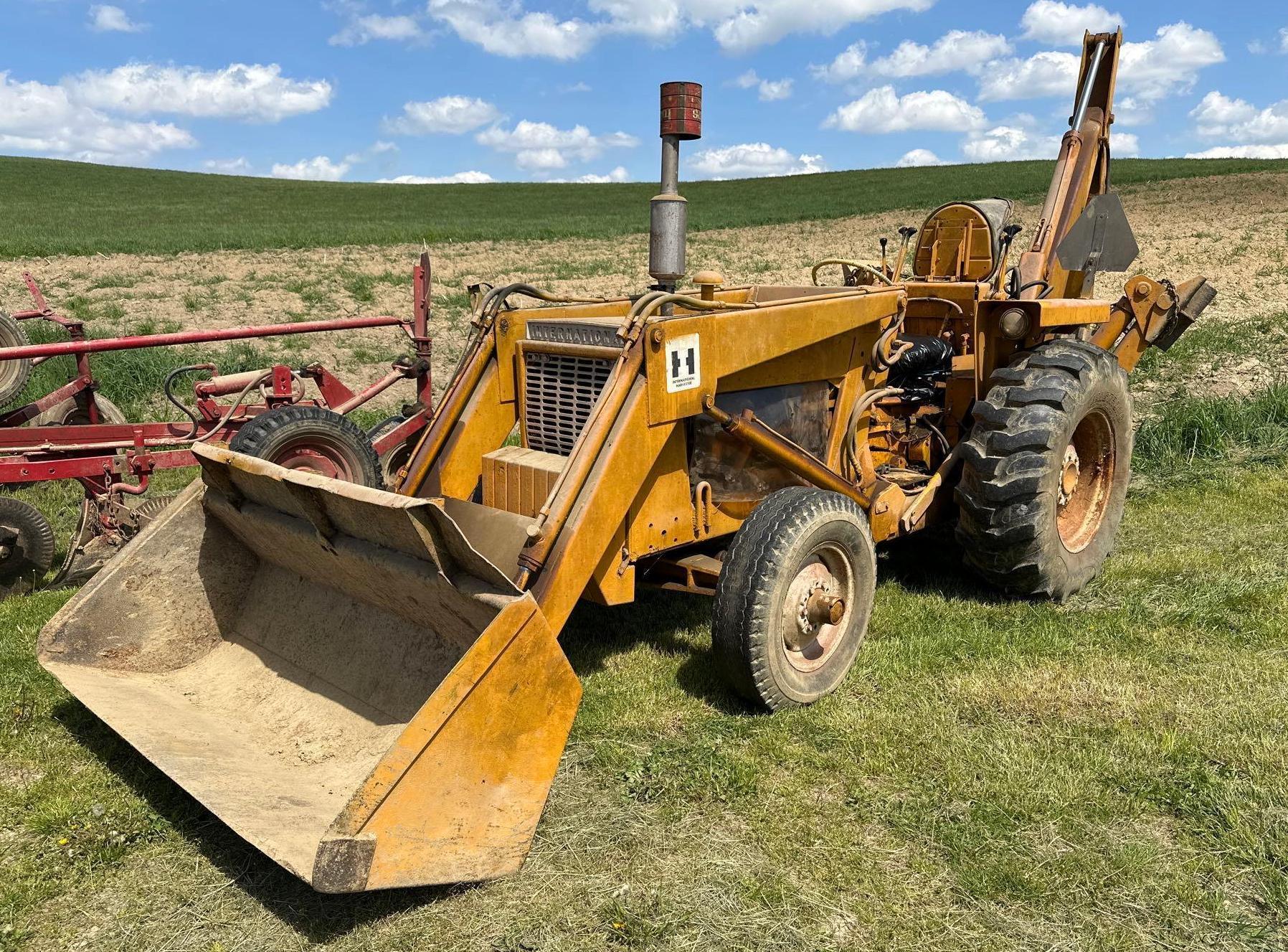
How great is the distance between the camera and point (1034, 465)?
491 centimetres

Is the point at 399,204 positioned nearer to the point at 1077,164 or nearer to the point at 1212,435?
the point at 1212,435

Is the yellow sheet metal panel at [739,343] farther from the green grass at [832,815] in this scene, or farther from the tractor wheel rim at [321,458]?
the tractor wheel rim at [321,458]

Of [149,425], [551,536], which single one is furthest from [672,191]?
[149,425]

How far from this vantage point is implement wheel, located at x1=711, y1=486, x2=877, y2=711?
392 centimetres

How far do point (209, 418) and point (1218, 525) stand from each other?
635 cm

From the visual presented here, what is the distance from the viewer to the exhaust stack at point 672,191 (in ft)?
13.9

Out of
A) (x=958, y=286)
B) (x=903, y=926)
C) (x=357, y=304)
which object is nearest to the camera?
(x=903, y=926)

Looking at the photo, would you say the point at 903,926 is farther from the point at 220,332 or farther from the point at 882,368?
the point at 220,332

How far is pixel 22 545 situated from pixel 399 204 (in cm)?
3834

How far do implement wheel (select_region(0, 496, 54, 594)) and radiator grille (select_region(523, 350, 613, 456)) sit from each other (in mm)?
3148

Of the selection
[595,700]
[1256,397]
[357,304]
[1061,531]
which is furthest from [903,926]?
[357,304]

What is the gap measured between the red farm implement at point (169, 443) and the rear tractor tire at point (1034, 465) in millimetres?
3201

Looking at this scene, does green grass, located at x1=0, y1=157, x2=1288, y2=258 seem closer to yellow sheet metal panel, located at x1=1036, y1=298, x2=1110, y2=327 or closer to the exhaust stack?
the exhaust stack

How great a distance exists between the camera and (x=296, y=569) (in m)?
4.33
